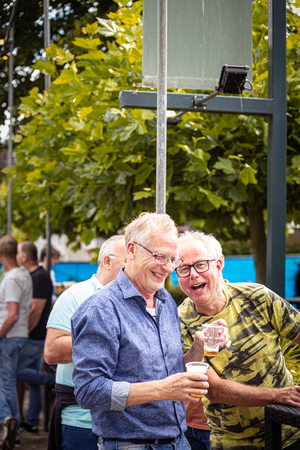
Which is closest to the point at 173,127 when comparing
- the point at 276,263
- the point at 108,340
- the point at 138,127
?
the point at 138,127

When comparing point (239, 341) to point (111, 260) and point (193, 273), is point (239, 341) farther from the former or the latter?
point (111, 260)

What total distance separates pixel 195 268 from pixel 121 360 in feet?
2.17

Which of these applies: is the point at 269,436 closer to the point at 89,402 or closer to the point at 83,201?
the point at 89,402

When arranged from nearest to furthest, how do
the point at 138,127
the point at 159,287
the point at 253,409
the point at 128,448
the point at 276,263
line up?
the point at 128,448
the point at 159,287
the point at 253,409
the point at 276,263
the point at 138,127

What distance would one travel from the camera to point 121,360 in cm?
182

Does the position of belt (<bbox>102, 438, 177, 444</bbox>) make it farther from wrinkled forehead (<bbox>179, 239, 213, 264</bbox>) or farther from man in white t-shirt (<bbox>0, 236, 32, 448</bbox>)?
man in white t-shirt (<bbox>0, 236, 32, 448</bbox>)

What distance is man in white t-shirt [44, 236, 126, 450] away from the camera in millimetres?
2607

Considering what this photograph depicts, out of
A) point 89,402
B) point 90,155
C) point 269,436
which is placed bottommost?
point 269,436

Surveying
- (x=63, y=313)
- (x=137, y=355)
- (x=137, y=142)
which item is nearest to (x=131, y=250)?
(x=137, y=355)

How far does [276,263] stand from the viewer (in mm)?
3295

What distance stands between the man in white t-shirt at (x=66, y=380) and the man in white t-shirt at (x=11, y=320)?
2618 millimetres

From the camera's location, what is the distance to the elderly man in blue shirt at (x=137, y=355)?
1.71 meters

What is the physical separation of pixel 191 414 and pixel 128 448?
1070 mm

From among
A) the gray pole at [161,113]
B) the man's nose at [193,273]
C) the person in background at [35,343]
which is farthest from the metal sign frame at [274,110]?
the person in background at [35,343]
